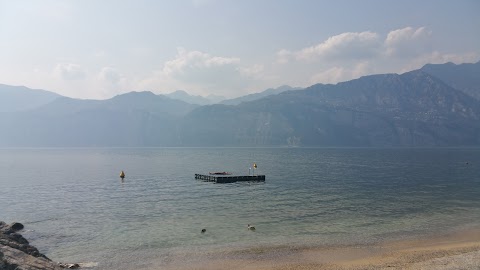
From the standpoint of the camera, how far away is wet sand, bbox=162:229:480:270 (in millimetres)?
28531

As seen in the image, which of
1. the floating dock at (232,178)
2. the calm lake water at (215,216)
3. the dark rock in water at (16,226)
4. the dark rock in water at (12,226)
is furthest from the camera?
the floating dock at (232,178)

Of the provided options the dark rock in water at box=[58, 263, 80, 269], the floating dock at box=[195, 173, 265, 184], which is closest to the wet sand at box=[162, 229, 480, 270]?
the dark rock in water at box=[58, 263, 80, 269]

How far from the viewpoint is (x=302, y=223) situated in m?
43.5

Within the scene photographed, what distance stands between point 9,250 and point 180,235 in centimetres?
1707

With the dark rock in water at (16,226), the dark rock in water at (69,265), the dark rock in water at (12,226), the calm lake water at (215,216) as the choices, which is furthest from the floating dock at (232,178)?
the dark rock in water at (69,265)

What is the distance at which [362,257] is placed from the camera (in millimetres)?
31438

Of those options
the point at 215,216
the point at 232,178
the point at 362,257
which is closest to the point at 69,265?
the point at 215,216

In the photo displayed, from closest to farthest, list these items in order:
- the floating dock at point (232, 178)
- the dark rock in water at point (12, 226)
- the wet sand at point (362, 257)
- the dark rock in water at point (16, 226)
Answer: the wet sand at point (362, 257), the dark rock in water at point (12, 226), the dark rock in water at point (16, 226), the floating dock at point (232, 178)

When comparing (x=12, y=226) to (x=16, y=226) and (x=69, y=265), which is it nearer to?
(x=16, y=226)

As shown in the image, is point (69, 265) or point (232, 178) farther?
point (232, 178)

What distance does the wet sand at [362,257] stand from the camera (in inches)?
1123

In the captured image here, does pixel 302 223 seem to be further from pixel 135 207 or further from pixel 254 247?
pixel 135 207

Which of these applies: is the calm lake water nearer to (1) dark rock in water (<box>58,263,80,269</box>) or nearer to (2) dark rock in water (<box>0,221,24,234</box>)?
(2) dark rock in water (<box>0,221,24,234</box>)

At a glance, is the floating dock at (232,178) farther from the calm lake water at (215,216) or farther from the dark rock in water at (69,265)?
the dark rock in water at (69,265)
